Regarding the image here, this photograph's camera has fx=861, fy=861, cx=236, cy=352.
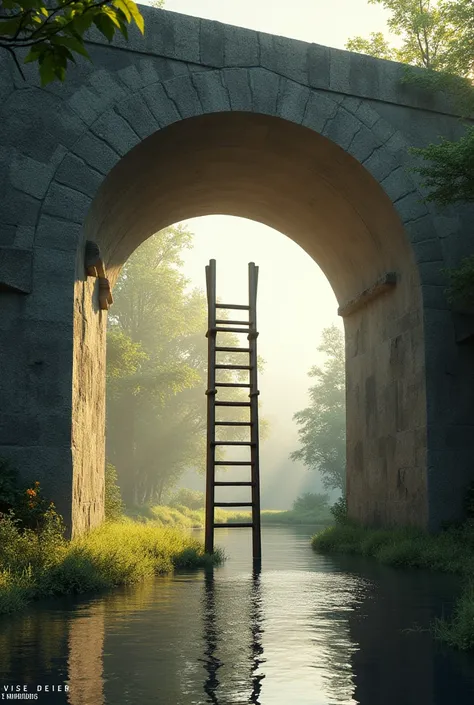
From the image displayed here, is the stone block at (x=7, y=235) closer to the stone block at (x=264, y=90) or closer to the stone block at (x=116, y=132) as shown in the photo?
the stone block at (x=116, y=132)

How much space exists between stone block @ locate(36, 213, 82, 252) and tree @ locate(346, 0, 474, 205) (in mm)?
4279

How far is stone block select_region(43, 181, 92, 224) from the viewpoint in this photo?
10.4 m

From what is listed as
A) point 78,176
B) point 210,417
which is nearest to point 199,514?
point 210,417

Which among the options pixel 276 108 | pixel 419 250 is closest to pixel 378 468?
pixel 419 250

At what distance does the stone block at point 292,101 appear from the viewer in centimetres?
1194

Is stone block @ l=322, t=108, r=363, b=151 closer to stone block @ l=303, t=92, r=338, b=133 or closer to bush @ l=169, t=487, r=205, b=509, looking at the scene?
stone block @ l=303, t=92, r=338, b=133

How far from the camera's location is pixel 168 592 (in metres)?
8.36

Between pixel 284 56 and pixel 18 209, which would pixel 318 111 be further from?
pixel 18 209

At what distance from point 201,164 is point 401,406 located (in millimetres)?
4778

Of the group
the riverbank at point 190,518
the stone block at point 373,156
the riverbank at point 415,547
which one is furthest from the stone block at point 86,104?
the riverbank at point 190,518

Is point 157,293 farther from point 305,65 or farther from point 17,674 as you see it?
point 17,674

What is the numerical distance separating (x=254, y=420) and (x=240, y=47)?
17.4ft

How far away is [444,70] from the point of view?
13273 millimetres

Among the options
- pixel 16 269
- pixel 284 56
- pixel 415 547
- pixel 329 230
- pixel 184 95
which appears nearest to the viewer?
pixel 16 269
